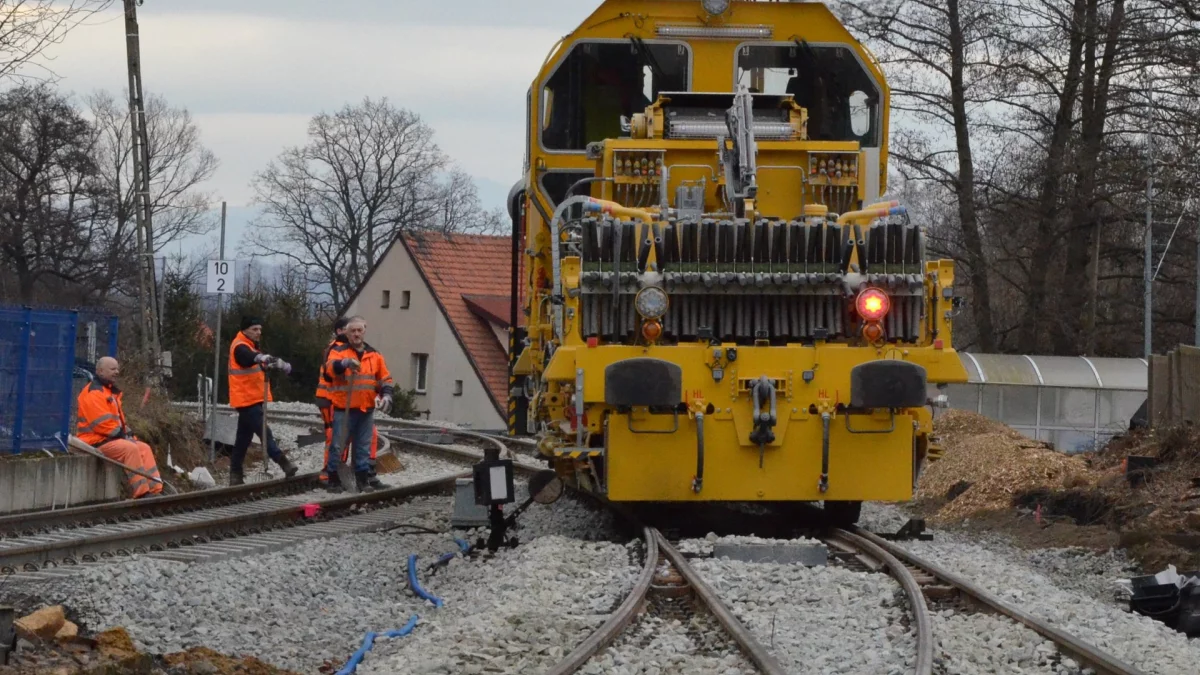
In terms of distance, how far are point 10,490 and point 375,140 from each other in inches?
2678

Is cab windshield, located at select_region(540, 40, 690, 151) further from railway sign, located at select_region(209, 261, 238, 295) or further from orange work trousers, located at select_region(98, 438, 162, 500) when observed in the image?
railway sign, located at select_region(209, 261, 238, 295)

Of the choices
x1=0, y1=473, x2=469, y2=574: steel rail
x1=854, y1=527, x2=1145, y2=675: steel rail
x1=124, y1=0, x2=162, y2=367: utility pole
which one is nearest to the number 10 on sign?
x1=124, y1=0, x2=162, y2=367: utility pole

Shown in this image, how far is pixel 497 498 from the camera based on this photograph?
1025cm

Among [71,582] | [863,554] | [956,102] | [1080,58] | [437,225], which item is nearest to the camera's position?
[71,582]

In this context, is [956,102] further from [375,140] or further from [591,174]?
[375,140]

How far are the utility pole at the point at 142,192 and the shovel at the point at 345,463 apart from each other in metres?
6.89

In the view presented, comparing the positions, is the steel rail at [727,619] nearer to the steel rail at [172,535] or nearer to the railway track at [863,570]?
the railway track at [863,570]

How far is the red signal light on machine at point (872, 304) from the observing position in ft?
31.7

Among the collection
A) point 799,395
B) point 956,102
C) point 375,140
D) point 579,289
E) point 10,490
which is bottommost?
point 10,490

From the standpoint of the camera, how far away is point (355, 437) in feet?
47.7

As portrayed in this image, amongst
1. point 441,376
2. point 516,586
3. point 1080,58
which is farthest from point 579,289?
point 441,376

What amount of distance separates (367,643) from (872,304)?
403 cm

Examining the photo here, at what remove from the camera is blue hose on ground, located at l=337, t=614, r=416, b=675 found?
6746 millimetres

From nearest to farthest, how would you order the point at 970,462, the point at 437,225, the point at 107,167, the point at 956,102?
the point at 970,462
the point at 956,102
the point at 107,167
the point at 437,225
